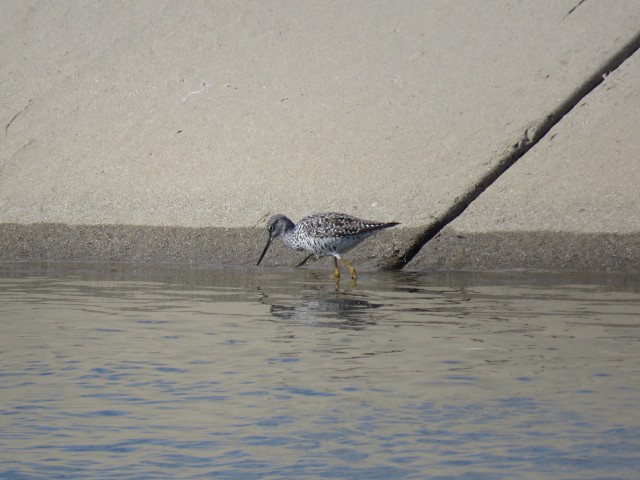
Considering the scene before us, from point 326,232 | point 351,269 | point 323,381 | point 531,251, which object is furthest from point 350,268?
point 323,381

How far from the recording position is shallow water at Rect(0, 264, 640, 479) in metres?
5.27

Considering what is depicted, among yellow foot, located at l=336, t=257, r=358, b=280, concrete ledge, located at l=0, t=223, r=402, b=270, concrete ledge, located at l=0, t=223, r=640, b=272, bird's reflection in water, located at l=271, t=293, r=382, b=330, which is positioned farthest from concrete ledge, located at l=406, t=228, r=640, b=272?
bird's reflection in water, located at l=271, t=293, r=382, b=330

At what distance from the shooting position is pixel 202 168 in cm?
1388

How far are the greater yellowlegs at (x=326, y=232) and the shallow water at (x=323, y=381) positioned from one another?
828 millimetres

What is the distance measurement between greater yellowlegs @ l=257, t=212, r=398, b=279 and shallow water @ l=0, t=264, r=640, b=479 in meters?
0.83

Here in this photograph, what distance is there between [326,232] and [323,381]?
470cm

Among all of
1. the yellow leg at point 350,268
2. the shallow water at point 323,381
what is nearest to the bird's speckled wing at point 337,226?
the yellow leg at point 350,268

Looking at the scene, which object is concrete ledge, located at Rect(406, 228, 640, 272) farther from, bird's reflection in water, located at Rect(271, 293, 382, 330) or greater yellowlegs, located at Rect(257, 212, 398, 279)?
bird's reflection in water, located at Rect(271, 293, 382, 330)

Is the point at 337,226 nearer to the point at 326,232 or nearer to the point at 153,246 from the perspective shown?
the point at 326,232

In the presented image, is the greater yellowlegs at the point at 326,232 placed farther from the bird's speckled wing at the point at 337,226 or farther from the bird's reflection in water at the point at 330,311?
the bird's reflection in water at the point at 330,311

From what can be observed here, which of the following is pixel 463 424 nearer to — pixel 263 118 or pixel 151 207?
pixel 151 207

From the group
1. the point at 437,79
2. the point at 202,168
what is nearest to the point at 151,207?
the point at 202,168

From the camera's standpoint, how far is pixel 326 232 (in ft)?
37.1

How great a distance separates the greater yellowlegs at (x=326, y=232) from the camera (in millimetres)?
11328
